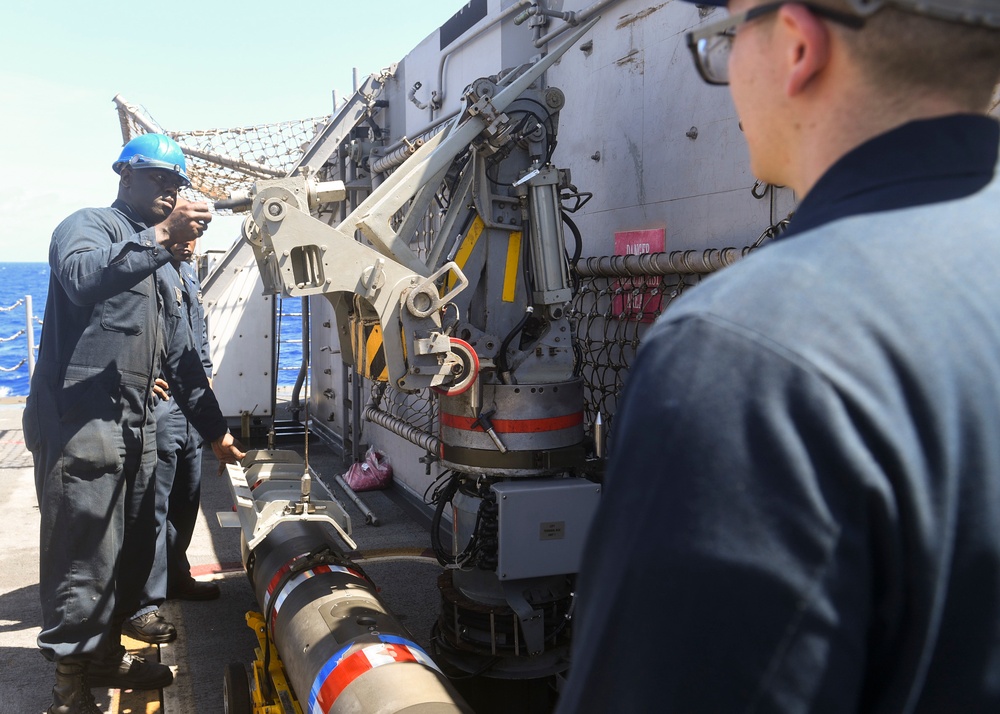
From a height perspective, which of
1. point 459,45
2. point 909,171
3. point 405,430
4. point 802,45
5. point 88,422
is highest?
point 459,45

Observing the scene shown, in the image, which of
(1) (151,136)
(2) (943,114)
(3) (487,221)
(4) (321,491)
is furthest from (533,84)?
(2) (943,114)

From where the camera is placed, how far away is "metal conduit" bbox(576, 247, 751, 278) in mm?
3506

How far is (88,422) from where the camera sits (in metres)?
3.50

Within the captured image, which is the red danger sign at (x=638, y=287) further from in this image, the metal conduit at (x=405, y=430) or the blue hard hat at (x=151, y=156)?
the blue hard hat at (x=151, y=156)

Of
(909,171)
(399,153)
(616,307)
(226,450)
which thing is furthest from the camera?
(399,153)

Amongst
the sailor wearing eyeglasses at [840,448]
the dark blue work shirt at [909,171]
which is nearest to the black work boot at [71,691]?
the sailor wearing eyeglasses at [840,448]

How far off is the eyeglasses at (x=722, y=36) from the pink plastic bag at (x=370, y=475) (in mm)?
6596

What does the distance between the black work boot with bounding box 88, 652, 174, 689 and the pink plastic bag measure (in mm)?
3458

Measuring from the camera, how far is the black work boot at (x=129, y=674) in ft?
12.3

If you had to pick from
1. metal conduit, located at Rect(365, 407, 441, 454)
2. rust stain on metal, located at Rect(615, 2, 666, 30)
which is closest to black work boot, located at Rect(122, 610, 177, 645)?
metal conduit, located at Rect(365, 407, 441, 454)

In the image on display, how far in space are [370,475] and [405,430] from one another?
5.14 feet

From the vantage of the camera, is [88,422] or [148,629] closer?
[88,422]

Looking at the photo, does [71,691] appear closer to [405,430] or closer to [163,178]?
[163,178]

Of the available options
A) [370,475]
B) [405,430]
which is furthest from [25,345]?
[405,430]
